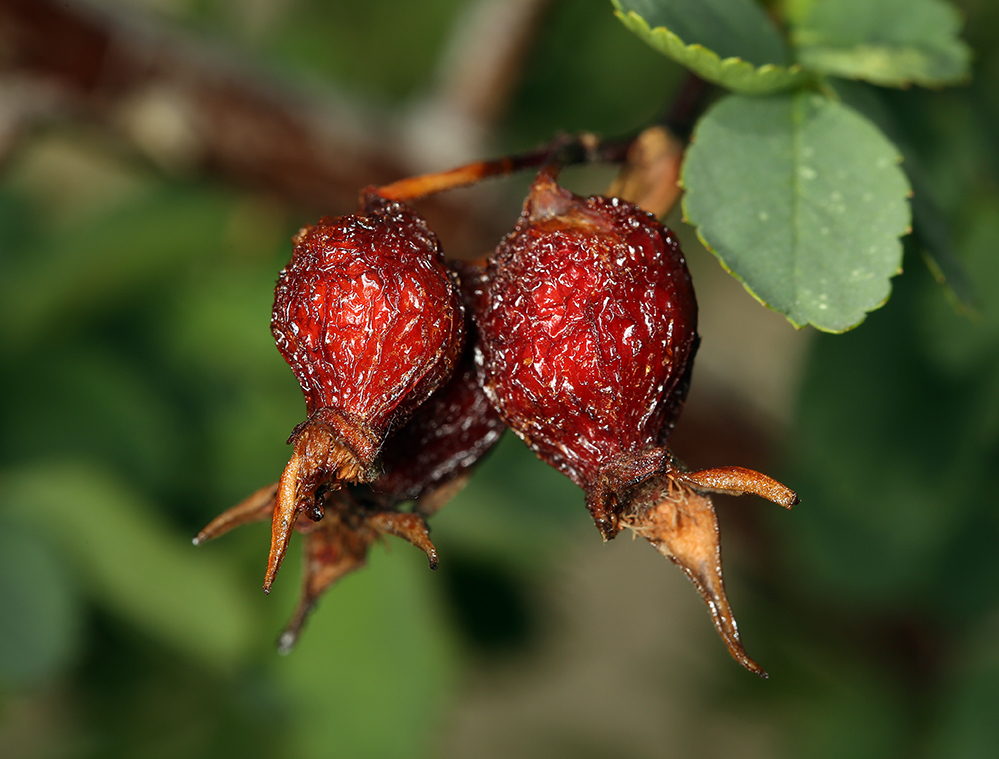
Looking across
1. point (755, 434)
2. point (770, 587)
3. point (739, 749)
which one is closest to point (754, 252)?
point (755, 434)

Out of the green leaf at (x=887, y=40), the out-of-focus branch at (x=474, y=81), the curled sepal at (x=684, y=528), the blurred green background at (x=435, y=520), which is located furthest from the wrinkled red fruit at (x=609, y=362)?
the out-of-focus branch at (x=474, y=81)

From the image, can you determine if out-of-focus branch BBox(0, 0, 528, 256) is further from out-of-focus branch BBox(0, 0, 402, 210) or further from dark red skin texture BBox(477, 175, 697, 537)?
dark red skin texture BBox(477, 175, 697, 537)

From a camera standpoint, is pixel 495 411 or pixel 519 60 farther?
pixel 519 60

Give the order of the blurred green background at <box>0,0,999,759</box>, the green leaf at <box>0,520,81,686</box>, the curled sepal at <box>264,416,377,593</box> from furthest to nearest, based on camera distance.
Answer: the blurred green background at <box>0,0,999,759</box> → the green leaf at <box>0,520,81,686</box> → the curled sepal at <box>264,416,377,593</box>

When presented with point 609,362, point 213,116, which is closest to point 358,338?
point 609,362

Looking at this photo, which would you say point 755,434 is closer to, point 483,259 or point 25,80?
point 483,259

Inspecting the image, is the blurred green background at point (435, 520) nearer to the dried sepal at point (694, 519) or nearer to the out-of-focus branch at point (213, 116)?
the out-of-focus branch at point (213, 116)

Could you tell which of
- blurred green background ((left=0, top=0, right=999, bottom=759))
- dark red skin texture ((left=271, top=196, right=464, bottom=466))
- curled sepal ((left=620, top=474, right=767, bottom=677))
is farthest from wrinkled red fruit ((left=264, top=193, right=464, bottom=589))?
blurred green background ((left=0, top=0, right=999, bottom=759))
